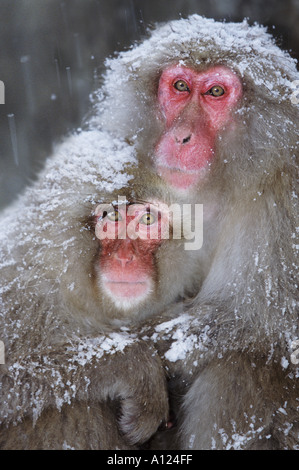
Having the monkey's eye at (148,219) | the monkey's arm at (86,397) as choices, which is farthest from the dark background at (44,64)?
the monkey's arm at (86,397)

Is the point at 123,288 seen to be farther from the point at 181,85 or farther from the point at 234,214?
the point at 181,85

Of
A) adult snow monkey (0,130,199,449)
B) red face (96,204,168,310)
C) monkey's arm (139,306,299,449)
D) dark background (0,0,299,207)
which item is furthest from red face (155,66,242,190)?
dark background (0,0,299,207)

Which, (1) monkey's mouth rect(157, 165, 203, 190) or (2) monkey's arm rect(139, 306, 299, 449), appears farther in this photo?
(1) monkey's mouth rect(157, 165, 203, 190)

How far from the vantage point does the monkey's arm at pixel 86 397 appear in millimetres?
2789

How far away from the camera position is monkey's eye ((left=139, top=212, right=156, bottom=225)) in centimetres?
321

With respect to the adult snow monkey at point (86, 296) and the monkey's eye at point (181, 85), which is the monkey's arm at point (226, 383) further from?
the monkey's eye at point (181, 85)

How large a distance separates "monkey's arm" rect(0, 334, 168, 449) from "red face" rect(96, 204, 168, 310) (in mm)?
308

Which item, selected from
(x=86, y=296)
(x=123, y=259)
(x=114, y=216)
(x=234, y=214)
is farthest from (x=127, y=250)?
(x=234, y=214)

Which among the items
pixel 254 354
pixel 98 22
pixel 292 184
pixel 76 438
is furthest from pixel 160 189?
pixel 98 22

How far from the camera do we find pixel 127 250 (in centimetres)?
320

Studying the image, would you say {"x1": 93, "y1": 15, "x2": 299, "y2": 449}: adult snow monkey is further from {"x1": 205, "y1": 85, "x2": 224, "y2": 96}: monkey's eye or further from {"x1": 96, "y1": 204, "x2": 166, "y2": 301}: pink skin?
{"x1": 96, "y1": 204, "x2": 166, "y2": 301}: pink skin

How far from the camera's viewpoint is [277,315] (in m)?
2.97

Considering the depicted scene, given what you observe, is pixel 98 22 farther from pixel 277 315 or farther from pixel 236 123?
pixel 277 315
